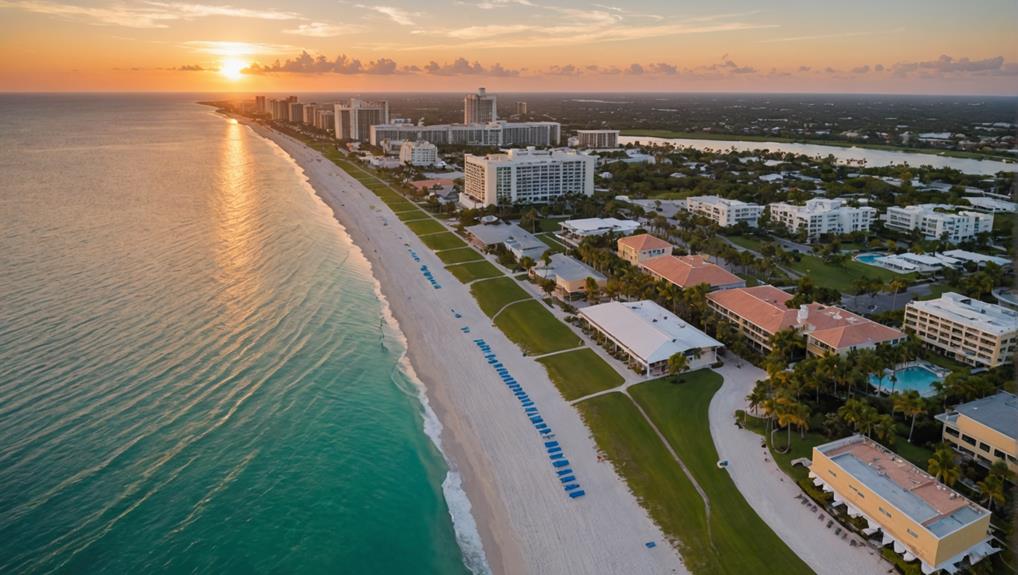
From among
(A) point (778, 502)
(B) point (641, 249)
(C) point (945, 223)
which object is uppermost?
(C) point (945, 223)

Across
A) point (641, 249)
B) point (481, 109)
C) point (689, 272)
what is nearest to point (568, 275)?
point (641, 249)

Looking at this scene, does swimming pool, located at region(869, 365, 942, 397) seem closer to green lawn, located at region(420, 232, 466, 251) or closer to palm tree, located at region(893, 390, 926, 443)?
palm tree, located at region(893, 390, 926, 443)

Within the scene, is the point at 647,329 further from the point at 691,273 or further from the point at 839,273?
the point at 839,273

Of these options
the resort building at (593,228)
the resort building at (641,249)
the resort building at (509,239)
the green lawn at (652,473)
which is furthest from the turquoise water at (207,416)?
the resort building at (641,249)

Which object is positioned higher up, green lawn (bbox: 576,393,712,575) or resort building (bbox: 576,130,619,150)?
resort building (bbox: 576,130,619,150)

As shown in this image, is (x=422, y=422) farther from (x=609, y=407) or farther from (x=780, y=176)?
(x=780, y=176)

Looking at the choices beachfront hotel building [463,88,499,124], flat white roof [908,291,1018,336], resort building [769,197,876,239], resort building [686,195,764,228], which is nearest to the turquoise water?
flat white roof [908,291,1018,336]

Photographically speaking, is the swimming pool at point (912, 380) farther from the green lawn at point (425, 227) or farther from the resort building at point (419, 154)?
the resort building at point (419, 154)
